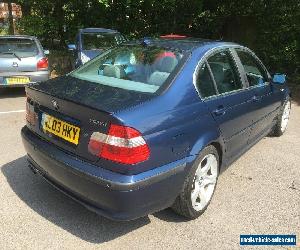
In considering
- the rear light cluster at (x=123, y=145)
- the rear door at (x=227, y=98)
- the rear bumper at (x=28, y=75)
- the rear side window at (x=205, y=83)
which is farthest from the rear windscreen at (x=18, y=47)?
the rear light cluster at (x=123, y=145)

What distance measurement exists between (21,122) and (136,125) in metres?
4.16

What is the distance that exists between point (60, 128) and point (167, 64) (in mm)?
1146

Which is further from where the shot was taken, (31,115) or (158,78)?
(31,115)

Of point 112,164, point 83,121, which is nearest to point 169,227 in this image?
point 112,164

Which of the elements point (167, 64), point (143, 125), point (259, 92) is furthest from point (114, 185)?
point (259, 92)

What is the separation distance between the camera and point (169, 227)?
3459mm

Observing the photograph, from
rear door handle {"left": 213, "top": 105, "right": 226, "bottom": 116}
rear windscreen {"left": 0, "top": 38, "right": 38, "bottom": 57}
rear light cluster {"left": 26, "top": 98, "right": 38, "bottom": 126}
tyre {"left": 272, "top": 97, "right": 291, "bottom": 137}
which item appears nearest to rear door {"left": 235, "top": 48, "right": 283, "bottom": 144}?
tyre {"left": 272, "top": 97, "right": 291, "bottom": 137}

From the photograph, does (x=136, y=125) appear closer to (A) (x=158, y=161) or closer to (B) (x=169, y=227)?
(A) (x=158, y=161)

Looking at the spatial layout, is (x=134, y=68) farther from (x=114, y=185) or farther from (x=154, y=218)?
(x=154, y=218)

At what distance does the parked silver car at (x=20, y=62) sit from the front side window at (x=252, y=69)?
16.1ft

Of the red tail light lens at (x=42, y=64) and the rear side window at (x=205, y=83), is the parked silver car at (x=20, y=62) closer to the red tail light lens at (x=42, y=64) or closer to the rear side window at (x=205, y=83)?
the red tail light lens at (x=42, y=64)

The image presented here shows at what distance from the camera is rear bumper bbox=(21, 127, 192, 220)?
287 cm

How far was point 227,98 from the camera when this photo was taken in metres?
3.86

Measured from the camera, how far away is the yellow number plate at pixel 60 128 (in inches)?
122
